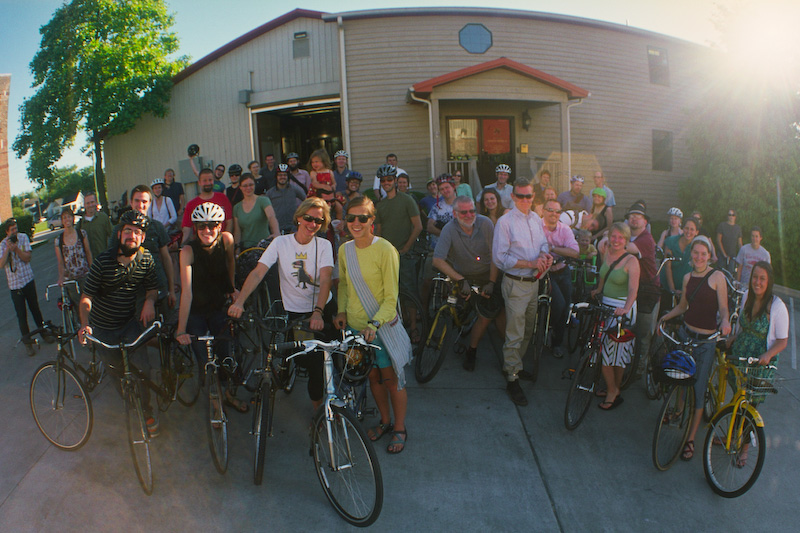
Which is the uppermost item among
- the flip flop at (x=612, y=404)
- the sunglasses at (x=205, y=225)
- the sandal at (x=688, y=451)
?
the sunglasses at (x=205, y=225)

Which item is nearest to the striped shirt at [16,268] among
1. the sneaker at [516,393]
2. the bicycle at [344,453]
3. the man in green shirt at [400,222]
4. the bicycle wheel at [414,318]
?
the man in green shirt at [400,222]

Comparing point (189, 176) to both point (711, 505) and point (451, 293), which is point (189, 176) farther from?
point (711, 505)

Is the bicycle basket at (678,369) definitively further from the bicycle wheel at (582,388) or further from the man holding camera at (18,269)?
the man holding camera at (18,269)

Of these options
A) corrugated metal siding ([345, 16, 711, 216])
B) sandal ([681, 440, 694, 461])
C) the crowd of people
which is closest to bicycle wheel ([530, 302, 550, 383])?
the crowd of people

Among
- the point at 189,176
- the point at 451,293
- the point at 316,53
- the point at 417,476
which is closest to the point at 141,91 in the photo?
the point at 189,176

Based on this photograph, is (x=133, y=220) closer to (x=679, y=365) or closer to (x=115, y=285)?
(x=115, y=285)

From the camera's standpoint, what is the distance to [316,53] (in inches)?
599

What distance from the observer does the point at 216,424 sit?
386 centimetres

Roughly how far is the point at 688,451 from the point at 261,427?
137 inches

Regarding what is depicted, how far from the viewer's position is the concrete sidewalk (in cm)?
354

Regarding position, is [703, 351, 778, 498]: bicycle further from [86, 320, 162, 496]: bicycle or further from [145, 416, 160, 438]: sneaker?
[145, 416, 160, 438]: sneaker

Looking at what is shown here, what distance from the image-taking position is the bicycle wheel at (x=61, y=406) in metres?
4.17

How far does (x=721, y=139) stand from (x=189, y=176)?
55.9 feet

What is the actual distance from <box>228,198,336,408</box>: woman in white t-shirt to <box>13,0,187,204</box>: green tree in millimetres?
16249
